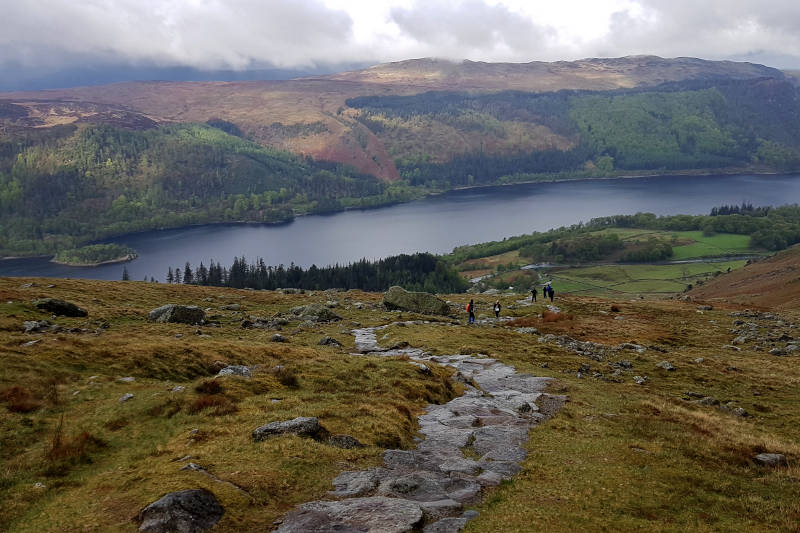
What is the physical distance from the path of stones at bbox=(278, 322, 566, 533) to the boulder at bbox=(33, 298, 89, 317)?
32.7 m

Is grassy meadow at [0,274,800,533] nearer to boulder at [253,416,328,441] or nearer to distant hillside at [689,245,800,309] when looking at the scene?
boulder at [253,416,328,441]

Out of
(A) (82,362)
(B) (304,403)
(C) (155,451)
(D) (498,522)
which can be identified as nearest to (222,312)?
(A) (82,362)

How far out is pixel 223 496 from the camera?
55.7 ft

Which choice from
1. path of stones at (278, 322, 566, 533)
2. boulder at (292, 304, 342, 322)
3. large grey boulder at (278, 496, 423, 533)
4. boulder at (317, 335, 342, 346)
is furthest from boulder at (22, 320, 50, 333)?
large grey boulder at (278, 496, 423, 533)

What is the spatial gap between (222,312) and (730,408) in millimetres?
49696

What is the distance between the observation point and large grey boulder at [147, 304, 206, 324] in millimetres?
50531

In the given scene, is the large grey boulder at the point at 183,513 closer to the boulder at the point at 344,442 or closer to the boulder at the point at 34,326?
the boulder at the point at 344,442

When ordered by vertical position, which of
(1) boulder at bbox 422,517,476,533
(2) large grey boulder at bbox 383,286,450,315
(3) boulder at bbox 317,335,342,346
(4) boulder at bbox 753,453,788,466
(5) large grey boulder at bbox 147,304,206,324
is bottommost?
(2) large grey boulder at bbox 383,286,450,315

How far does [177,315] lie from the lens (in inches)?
2005

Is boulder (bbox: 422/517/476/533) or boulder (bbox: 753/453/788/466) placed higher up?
boulder (bbox: 422/517/476/533)

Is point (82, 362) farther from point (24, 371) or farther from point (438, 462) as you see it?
point (438, 462)

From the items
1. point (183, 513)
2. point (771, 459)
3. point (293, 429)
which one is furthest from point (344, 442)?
point (771, 459)

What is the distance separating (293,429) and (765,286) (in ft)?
385

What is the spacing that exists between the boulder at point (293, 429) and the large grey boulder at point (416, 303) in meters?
46.7
